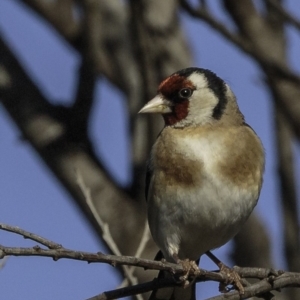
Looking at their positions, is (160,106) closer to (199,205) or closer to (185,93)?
(185,93)

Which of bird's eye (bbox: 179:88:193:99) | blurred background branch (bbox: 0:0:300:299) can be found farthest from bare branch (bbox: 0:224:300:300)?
blurred background branch (bbox: 0:0:300:299)

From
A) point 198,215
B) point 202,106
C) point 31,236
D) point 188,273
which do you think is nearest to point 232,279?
point 188,273

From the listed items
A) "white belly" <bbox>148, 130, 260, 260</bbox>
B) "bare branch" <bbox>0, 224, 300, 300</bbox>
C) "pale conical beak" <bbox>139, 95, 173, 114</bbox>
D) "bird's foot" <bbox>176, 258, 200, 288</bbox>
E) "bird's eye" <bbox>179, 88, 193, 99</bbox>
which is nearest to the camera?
"bare branch" <bbox>0, 224, 300, 300</bbox>

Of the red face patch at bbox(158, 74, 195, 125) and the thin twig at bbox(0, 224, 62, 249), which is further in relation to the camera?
the red face patch at bbox(158, 74, 195, 125)

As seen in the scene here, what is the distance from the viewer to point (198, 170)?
5160mm

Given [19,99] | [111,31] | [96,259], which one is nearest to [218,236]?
[96,259]

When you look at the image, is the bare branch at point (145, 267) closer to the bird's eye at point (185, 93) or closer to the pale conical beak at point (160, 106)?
the pale conical beak at point (160, 106)

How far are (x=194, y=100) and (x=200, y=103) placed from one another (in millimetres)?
40

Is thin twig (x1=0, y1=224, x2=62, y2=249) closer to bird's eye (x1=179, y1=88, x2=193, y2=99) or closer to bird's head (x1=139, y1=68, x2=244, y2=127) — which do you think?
bird's head (x1=139, y1=68, x2=244, y2=127)

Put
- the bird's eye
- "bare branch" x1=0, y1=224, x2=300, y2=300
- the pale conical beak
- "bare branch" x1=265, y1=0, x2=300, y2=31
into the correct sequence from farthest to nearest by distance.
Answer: "bare branch" x1=265, y1=0, x2=300, y2=31
the bird's eye
the pale conical beak
"bare branch" x1=0, y1=224, x2=300, y2=300

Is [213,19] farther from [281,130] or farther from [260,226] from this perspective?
[260,226]

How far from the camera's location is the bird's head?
5.62 meters

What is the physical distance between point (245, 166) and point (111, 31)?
305 cm

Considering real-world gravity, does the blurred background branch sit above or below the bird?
above
